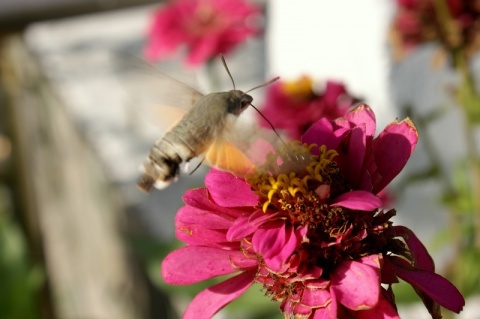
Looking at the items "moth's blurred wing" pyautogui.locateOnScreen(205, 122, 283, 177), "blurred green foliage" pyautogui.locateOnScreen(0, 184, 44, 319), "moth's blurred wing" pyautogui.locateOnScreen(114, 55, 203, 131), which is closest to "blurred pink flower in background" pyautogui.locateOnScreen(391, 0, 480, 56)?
"moth's blurred wing" pyautogui.locateOnScreen(114, 55, 203, 131)

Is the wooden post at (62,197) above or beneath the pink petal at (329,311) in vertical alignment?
beneath

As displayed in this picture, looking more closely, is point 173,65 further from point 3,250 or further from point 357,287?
point 357,287

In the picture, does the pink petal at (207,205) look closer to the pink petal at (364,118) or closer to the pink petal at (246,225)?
the pink petal at (246,225)

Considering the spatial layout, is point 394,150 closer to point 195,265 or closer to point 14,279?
point 195,265

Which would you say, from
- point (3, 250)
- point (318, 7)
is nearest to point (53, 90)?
point (3, 250)

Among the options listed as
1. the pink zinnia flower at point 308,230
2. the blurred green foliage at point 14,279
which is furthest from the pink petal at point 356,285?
the blurred green foliage at point 14,279

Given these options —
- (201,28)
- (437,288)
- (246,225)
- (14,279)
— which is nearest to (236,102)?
(246,225)
